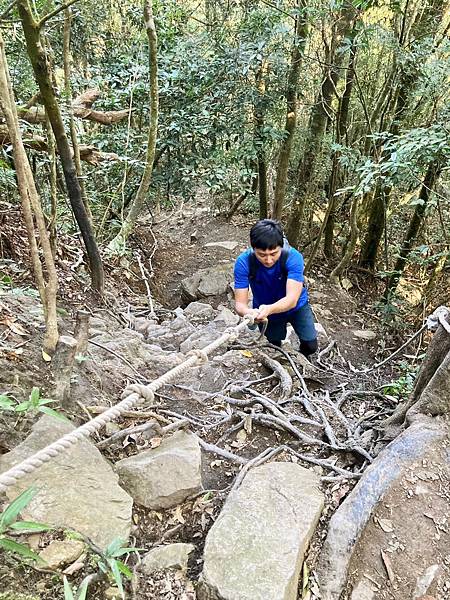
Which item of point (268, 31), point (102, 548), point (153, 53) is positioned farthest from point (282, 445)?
point (268, 31)

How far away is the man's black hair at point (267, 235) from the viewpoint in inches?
129

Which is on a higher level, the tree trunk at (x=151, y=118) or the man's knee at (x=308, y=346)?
the tree trunk at (x=151, y=118)

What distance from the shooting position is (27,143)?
4.50 meters

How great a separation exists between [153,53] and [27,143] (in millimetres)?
1565

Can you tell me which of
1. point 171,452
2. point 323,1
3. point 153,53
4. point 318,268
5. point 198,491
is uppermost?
point 323,1

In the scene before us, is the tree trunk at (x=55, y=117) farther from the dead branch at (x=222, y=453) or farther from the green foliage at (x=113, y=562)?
the green foliage at (x=113, y=562)

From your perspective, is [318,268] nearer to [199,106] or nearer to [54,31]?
[199,106]

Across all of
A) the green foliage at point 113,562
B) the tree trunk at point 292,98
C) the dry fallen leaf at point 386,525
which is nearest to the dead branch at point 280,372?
the dry fallen leaf at point 386,525

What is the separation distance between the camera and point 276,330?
4359 millimetres

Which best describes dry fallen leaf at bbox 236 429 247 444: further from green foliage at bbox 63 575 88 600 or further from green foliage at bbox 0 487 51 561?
green foliage at bbox 0 487 51 561

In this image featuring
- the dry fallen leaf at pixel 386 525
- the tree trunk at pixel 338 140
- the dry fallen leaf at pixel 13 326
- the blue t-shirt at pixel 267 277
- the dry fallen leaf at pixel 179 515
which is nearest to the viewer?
the dry fallen leaf at pixel 386 525

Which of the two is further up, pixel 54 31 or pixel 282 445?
pixel 54 31

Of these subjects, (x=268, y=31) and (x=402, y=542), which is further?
(x=268, y=31)

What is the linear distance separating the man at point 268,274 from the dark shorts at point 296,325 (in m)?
0.08
